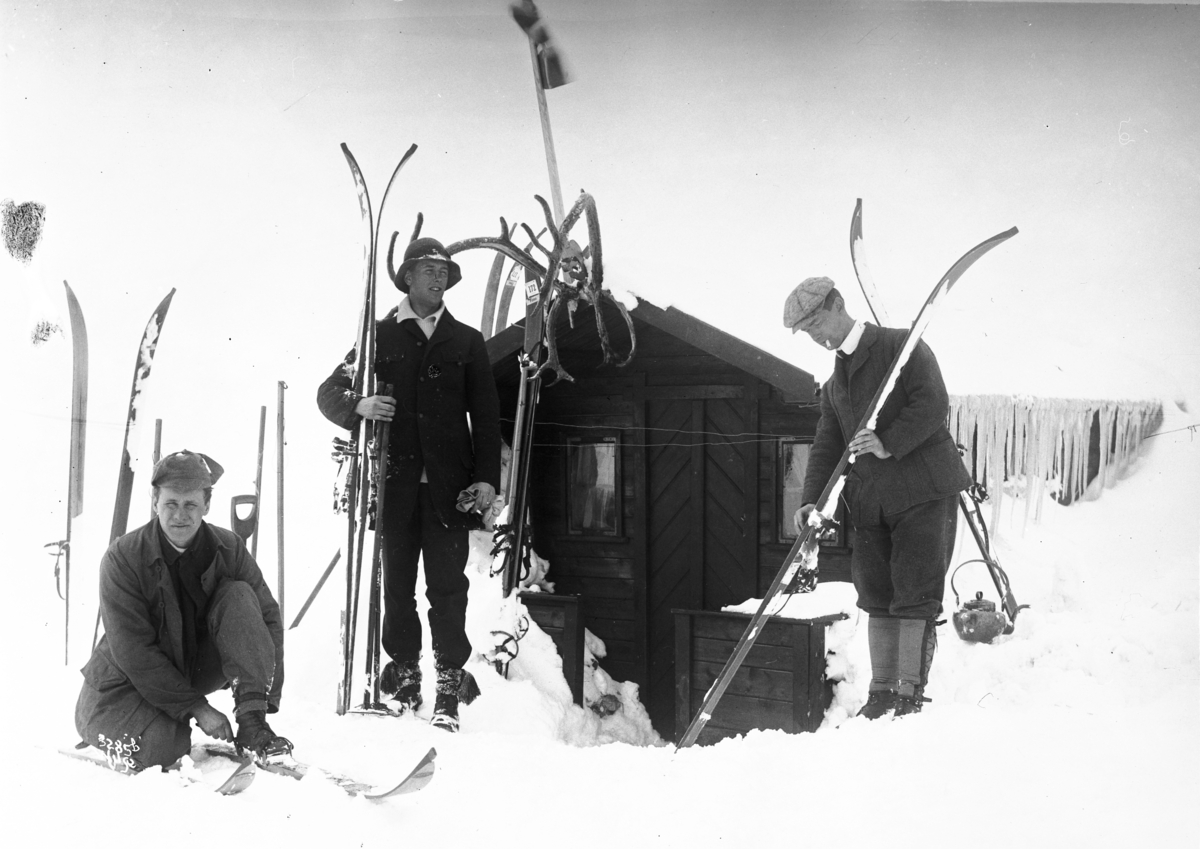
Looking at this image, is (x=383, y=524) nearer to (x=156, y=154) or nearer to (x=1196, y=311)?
(x=156, y=154)

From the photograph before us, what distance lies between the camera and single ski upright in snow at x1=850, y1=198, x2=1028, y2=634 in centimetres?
302

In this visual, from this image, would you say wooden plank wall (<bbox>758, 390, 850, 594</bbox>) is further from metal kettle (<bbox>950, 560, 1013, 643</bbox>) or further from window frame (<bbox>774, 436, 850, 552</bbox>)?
metal kettle (<bbox>950, 560, 1013, 643</bbox>)

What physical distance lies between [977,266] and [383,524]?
2.06m

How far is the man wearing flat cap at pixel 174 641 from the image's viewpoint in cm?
237

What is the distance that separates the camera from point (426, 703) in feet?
10.3

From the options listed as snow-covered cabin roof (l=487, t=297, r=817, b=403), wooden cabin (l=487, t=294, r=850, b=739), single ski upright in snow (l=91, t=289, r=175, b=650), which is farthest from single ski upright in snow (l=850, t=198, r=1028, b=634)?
single ski upright in snow (l=91, t=289, r=175, b=650)

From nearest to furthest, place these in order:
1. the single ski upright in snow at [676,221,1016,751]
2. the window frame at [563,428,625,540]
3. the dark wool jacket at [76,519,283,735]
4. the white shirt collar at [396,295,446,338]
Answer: the dark wool jacket at [76,519,283,735], the single ski upright in snow at [676,221,1016,751], the white shirt collar at [396,295,446,338], the window frame at [563,428,625,540]

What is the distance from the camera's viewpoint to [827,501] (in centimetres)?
273

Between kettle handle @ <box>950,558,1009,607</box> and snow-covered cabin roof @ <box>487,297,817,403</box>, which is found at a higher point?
snow-covered cabin roof @ <box>487,297,817,403</box>

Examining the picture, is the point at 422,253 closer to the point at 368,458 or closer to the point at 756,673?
the point at 368,458

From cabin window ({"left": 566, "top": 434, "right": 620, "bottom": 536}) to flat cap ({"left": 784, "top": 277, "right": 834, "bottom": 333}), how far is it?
1.84m

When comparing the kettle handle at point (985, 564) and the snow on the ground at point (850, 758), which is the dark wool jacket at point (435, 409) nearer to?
the snow on the ground at point (850, 758)

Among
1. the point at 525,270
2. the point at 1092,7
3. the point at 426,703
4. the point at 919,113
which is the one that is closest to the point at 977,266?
the point at 919,113

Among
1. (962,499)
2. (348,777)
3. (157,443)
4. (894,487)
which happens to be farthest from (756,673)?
(157,443)
